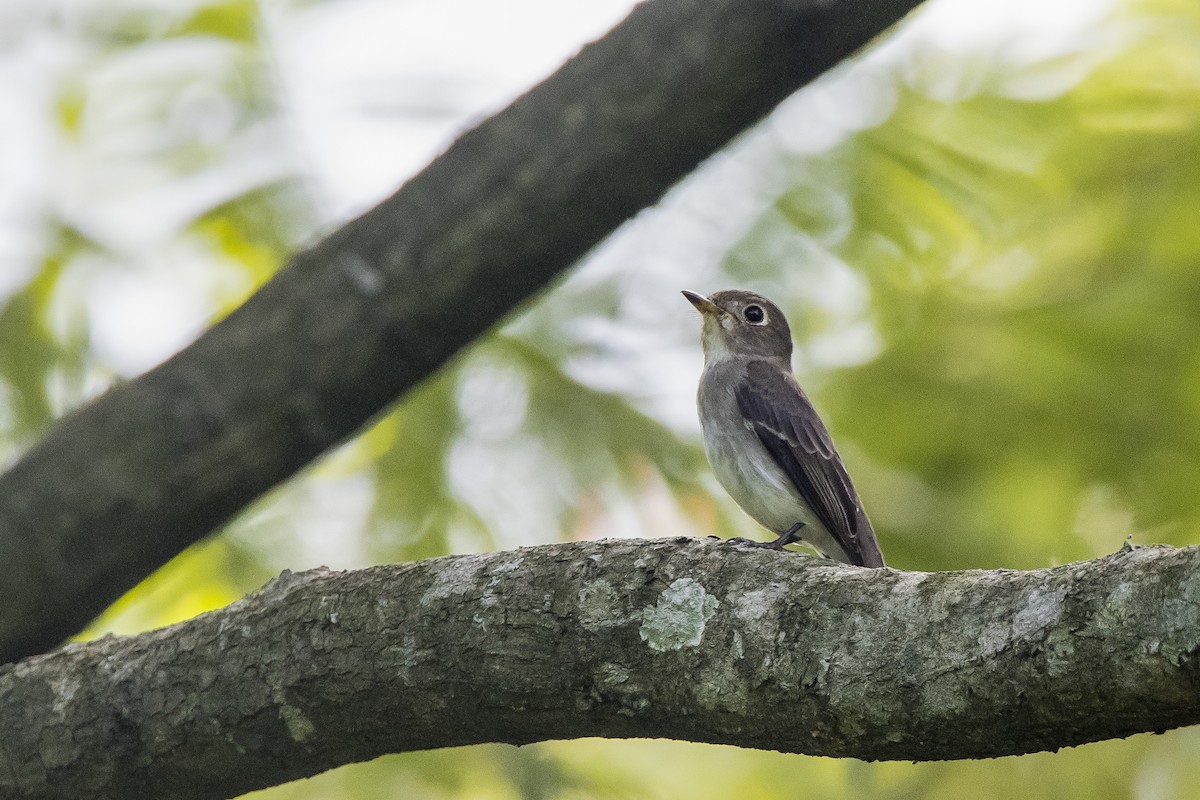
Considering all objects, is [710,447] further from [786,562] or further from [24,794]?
[24,794]

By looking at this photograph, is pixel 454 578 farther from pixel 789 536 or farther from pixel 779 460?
pixel 779 460

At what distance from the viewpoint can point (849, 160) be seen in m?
6.06

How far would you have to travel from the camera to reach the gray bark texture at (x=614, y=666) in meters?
2.33

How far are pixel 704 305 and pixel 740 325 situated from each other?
0.25 m

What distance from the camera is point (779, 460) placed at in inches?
226

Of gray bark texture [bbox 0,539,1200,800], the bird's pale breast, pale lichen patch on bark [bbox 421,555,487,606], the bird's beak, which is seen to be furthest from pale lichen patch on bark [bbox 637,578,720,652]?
the bird's beak

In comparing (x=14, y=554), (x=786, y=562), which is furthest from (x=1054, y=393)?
(x=14, y=554)

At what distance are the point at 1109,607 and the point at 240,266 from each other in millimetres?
5305

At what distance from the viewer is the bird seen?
217 inches

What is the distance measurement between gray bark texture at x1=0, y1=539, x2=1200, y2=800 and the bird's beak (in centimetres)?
326

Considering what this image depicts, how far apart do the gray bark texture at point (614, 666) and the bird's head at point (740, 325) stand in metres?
3.54

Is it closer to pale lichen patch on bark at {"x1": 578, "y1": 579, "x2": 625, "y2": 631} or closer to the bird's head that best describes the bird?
the bird's head

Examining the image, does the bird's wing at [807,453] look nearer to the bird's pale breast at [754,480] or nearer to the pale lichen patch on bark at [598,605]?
the bird's pale breast at [754,480]

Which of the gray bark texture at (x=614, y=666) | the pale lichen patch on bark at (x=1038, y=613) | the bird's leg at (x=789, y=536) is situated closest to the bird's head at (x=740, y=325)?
the bird's leg at (x=789, y=536)
